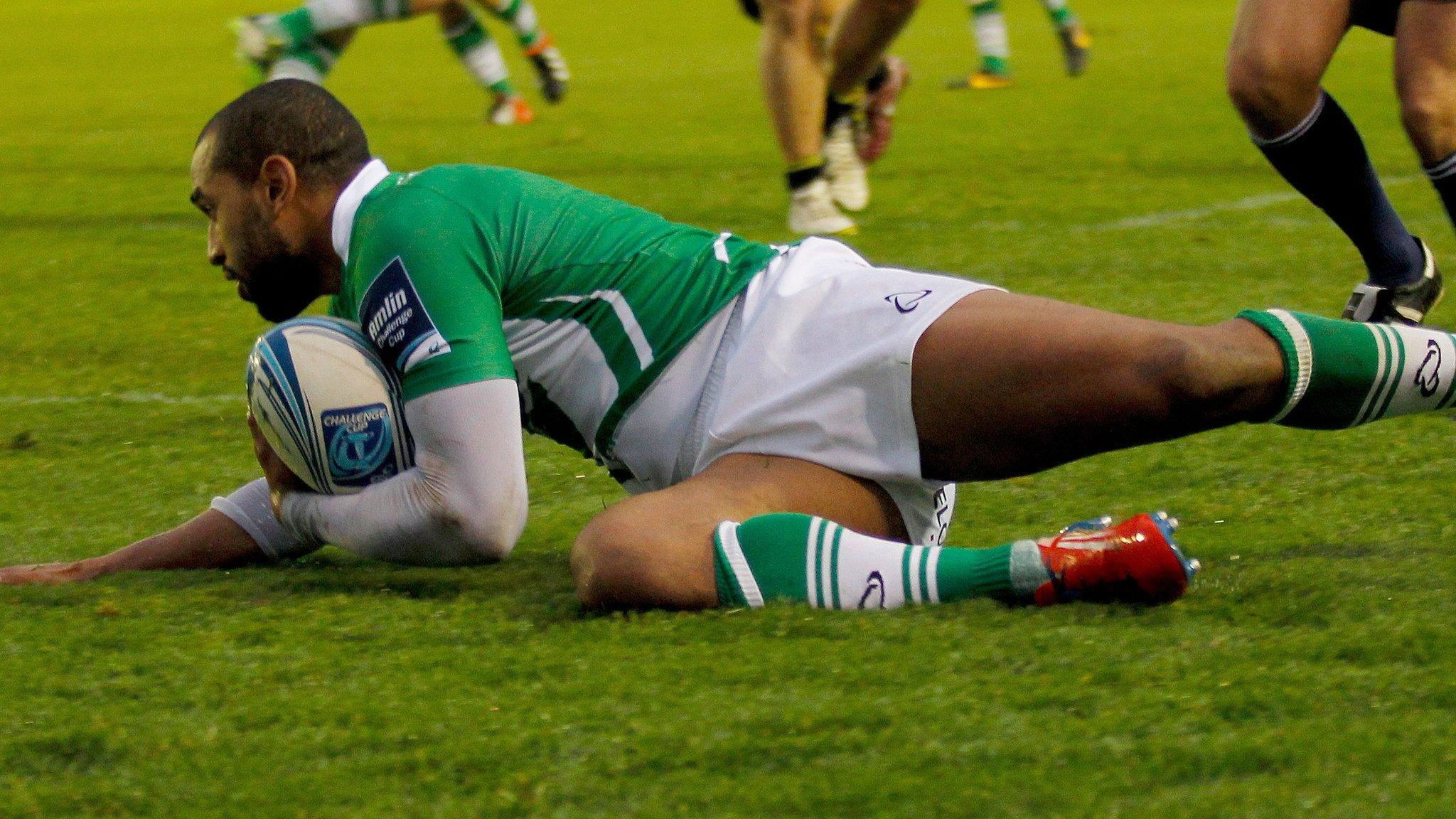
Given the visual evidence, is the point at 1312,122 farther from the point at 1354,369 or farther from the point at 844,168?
the point at 844,168

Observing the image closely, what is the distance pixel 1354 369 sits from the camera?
2.87 meters

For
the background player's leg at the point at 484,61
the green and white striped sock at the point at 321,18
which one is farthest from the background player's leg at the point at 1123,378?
the background player's leg at the point at 484,61

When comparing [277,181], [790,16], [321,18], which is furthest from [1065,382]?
[321,18]

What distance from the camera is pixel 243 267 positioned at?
10.2ft

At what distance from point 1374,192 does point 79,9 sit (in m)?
19.8

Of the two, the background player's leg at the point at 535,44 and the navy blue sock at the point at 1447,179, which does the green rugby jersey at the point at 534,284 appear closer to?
the navy blue sock at the point at 1447,179

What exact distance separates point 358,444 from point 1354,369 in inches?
61.0

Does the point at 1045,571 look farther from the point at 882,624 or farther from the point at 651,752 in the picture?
the point at 651,752

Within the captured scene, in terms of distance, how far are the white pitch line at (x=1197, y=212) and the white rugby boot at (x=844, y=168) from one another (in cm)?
89

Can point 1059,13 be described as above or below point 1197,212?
below

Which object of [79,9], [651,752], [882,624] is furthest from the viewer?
[79,9]

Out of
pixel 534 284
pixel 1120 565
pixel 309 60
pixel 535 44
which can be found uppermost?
pixel 534 284

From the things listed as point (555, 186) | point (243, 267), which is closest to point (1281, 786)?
point (555, 186)

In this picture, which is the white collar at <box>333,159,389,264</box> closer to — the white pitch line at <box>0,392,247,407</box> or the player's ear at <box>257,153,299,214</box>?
the player's ear at <box>257,153,299,214</box>
